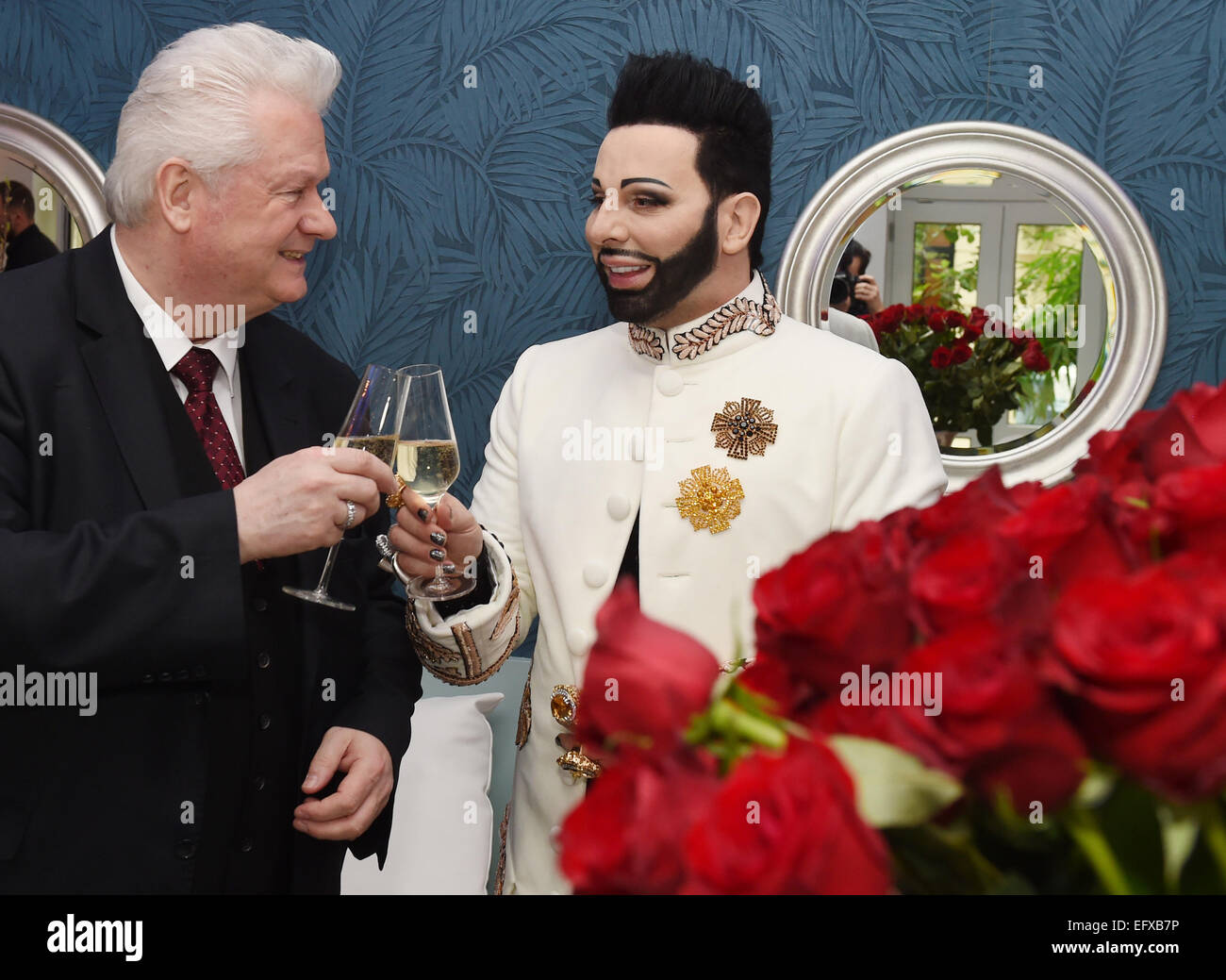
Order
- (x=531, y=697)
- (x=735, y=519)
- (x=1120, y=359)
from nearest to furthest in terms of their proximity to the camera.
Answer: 1. (x=735, y=519)
2. (x=531, y=697)
3. (x=1120, y=359)

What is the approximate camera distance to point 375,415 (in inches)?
53.7

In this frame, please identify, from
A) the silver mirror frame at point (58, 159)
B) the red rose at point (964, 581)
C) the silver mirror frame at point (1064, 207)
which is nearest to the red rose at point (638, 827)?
the red rose at point (964, 581)

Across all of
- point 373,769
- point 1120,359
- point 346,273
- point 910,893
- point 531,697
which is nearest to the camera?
point 910,893

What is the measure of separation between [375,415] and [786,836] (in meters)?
1.06

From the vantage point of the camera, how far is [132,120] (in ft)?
5.18

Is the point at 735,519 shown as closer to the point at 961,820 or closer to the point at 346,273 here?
the point at 961,820

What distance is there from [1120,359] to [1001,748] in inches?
94.7

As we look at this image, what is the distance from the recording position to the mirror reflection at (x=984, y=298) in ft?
8.51

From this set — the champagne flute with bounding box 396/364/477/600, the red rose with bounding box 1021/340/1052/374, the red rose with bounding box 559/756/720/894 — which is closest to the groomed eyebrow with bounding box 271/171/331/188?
the champagne flute with bounding box 396/364/477/600

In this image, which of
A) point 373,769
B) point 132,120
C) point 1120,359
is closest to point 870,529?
point 373,769

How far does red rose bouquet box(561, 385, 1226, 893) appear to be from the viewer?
39 centimetres

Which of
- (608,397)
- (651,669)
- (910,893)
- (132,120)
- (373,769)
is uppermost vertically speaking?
(132,120)

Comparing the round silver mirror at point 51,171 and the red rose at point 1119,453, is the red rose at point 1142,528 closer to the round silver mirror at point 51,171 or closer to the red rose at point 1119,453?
the red rose at point 1119,453

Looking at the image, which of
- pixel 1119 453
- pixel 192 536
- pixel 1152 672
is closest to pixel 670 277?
pixel 192 536
